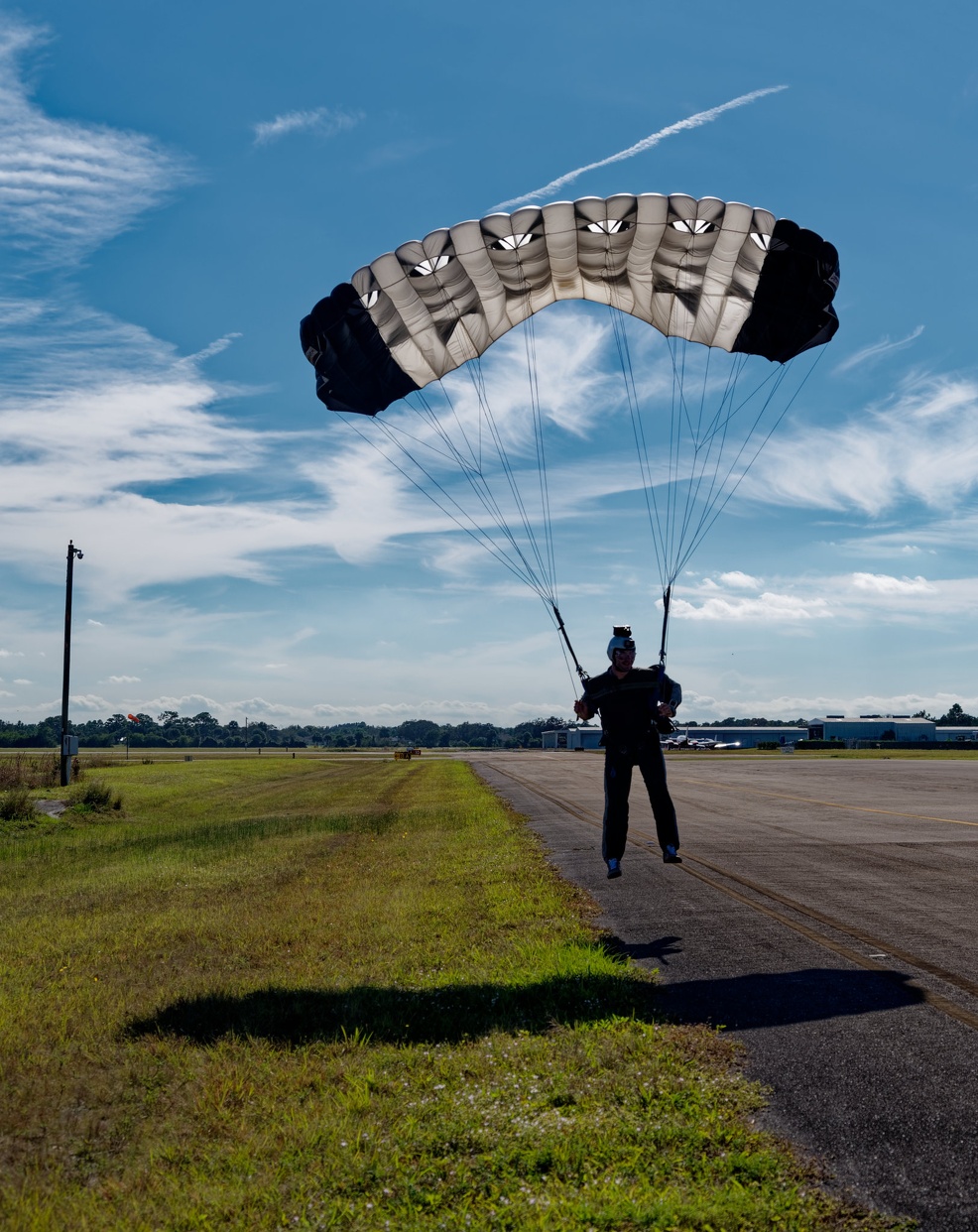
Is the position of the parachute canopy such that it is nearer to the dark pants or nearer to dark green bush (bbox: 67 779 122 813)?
the dark pants

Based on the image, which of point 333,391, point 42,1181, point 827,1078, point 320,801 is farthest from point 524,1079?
point 320,801

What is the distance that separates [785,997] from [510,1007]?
7.11ft

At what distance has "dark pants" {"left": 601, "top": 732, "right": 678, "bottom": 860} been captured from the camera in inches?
440

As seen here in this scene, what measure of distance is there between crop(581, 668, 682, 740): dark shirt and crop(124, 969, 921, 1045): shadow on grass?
3.50 metres

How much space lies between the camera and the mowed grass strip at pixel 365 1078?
15.1ft

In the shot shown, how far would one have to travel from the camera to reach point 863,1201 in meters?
4.27

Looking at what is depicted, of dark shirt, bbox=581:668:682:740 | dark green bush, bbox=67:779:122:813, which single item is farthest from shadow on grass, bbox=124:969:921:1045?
dark green bush, bbox=67:779:122:813

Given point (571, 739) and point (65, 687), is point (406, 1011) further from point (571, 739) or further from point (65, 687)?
point (571, 739)

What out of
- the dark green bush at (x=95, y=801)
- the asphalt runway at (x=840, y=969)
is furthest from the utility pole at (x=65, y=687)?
the asphalt runway at (x=840, y=969)

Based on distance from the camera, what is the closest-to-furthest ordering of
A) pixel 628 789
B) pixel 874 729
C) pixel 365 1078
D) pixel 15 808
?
pixel 365 1078 → pixel 628 789 → pixel 15 808 → pixel 874 729

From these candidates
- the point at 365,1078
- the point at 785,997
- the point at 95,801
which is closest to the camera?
the point at 365,1078

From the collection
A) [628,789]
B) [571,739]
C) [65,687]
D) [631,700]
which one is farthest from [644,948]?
[571,739]

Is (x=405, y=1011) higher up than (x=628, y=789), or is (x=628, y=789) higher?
(x=628, y=789)

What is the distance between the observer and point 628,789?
11.2 m
